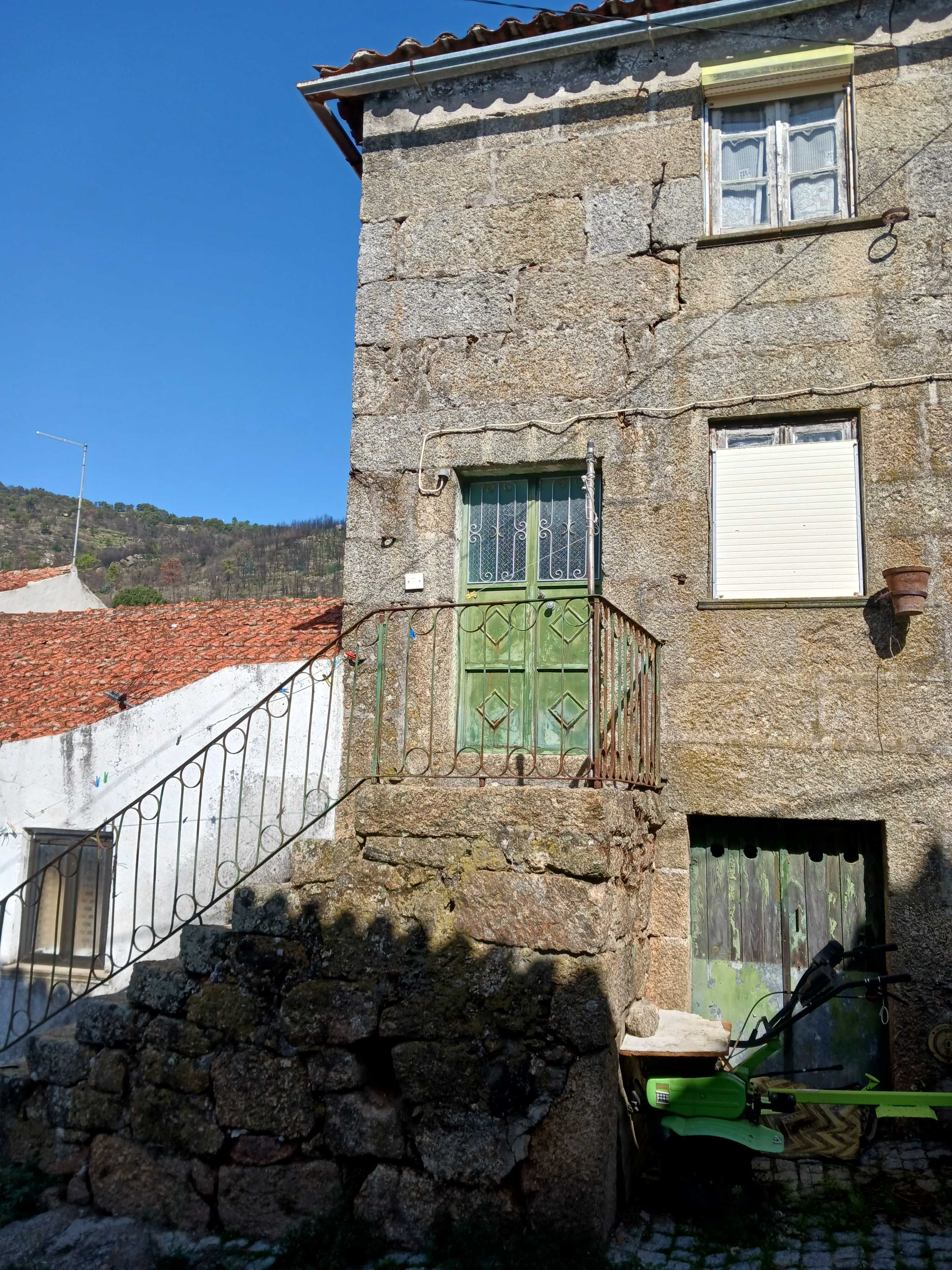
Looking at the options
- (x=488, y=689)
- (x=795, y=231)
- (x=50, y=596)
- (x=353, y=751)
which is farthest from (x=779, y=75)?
(x=50, y=596)

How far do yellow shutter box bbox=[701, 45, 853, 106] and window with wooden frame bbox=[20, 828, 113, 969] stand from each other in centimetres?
732

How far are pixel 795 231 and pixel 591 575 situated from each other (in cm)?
250

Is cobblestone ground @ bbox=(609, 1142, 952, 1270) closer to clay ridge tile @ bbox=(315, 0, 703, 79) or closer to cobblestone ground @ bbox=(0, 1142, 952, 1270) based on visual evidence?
cobblestone ground @ bbox=(0, 1142, 952, 1270)

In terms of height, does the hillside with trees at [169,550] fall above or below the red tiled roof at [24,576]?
above

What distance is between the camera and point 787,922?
5.80 meters

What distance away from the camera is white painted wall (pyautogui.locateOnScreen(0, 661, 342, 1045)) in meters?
8.13

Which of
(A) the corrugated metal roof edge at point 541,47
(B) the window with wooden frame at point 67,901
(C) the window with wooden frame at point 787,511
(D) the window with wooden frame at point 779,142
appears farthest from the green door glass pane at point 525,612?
(B) the window with wooden frame at point 67,901

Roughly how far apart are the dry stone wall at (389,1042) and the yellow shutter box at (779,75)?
14.8 ft

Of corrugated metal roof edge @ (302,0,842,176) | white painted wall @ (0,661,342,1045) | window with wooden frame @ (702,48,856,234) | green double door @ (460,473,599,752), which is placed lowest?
white painted wall @ (0,661,342,1045)

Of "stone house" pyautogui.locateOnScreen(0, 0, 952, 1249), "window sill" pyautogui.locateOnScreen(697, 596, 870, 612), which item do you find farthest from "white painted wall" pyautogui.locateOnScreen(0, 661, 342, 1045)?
"window sill" pyautogui.locateOnScreen(697, 596, 870, 612)

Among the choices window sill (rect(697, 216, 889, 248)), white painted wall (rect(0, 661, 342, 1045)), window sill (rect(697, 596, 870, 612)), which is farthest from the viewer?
white painted wall (rect(0, 661, 342, 1045))

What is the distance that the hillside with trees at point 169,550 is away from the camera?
2242cm

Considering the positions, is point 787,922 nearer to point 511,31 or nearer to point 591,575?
point 591,575

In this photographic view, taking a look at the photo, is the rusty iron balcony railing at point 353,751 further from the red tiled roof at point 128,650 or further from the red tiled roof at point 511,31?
the red tiled roof at point 511,31
